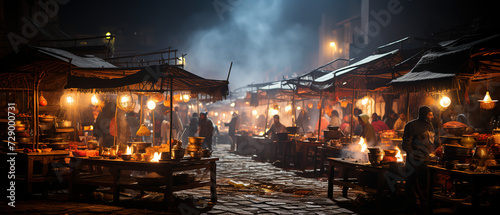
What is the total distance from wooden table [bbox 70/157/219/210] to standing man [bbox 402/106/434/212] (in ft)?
14.4

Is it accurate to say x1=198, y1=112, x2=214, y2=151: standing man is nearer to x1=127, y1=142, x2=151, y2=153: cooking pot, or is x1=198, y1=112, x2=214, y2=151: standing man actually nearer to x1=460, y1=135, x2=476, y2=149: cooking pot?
x1=127, y1=142, x2=151, y2=153: cooking pot

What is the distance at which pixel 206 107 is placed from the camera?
41469mm

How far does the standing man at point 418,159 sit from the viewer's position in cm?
754

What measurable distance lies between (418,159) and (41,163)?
9.48 m

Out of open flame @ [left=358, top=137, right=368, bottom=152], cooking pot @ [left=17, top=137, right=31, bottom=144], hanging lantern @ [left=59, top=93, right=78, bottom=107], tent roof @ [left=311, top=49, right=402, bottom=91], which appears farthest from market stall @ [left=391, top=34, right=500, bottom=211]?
hanging lantern @ [left=59, top=93, right=78, bottom=107]

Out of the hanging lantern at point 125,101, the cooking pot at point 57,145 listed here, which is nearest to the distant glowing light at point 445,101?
the hanging lantern at point 125,101

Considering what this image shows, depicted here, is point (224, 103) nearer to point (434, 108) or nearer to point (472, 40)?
point (434, 108)

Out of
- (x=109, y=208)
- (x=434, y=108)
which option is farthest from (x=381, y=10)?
(x=109, y=208)

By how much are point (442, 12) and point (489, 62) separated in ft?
44.5

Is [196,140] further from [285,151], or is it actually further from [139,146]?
[285,151]

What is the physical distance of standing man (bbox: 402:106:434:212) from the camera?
7.54m

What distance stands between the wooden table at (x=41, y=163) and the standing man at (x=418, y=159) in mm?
8504

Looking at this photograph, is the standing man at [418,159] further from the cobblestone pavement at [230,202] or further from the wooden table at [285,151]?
the wooden table at [285,151]

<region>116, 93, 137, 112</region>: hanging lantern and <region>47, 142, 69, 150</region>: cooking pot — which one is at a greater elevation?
<region>116, 93, 137, 112</region>: hanging lantern
